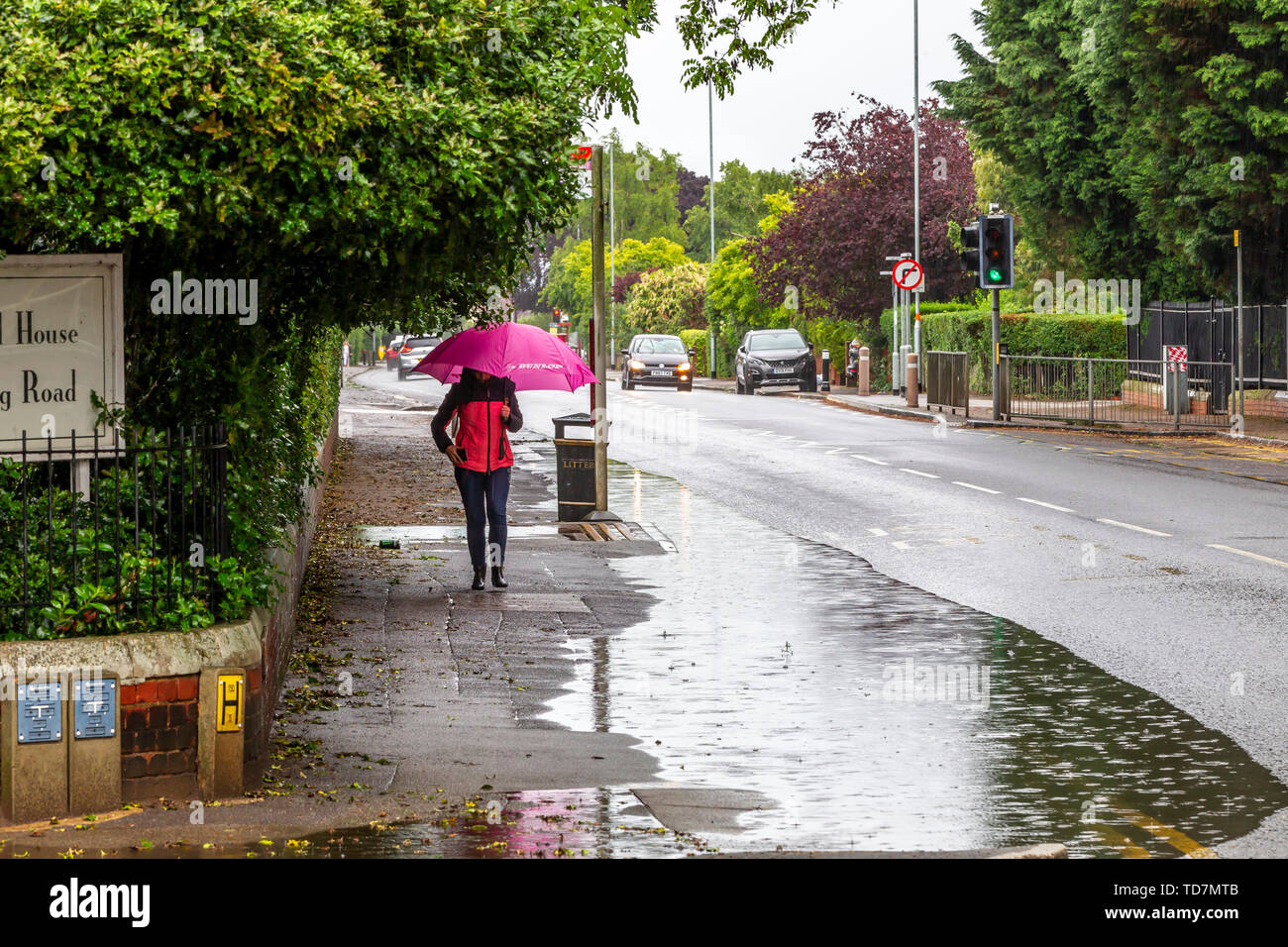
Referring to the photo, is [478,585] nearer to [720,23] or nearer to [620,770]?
[620,770]

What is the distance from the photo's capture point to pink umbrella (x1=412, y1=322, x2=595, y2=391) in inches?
523

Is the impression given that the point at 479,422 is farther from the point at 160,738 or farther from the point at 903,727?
the point at 160,738

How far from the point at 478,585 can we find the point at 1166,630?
16.5 feet

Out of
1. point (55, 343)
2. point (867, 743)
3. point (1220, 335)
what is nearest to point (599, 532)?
point (867, 743)

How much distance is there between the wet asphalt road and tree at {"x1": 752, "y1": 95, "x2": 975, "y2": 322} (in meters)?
20.2

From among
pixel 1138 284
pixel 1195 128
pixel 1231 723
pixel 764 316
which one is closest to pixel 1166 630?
pixel 1231 723

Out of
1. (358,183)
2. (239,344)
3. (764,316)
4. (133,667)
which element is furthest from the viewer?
(764,316)

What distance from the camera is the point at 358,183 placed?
7848 millimetres

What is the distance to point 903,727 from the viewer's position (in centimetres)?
901

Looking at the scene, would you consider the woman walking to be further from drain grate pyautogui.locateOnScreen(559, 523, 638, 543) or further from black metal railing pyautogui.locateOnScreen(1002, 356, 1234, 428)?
black metal railing pyautogui.locateOnScreen(1002, 356, 1234, 428)

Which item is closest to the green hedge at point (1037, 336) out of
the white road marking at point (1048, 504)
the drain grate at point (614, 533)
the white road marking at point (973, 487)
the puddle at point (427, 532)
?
the white road marking at point (973, 487)

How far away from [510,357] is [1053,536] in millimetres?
6186

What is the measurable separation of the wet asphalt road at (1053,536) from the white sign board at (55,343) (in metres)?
5.49

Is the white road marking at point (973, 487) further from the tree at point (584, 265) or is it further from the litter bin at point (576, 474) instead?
the tree at point (584, 265)
